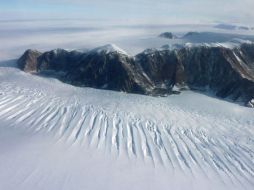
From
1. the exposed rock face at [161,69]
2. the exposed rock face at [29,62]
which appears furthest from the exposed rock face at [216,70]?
the exposed rock face at [29,62]

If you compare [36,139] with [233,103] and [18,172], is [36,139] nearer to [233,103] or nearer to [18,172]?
[18,172]

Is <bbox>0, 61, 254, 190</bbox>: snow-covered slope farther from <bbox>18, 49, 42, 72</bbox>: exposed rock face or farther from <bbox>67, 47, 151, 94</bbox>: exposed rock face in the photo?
<bbox>18, 49, 42, 72</bbox>: exposed rock face

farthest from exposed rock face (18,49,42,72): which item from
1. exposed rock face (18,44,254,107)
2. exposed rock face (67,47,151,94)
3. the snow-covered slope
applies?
the snow-covered slope

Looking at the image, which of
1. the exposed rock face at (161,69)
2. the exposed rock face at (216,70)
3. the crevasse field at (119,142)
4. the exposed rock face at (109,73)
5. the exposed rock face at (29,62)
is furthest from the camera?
the exposed rock face at (29,62)

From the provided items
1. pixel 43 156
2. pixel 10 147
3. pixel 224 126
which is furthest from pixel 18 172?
pixel 224 126

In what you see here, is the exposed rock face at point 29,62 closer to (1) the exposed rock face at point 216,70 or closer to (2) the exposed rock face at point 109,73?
(2) the exposed rock face at point 109,73

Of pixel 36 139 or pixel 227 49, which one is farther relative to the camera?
pixel 227 49
